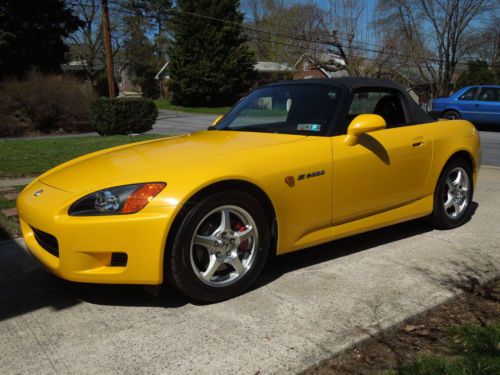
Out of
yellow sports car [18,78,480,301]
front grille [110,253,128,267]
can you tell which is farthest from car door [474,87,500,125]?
front grille [110,253,128,267]

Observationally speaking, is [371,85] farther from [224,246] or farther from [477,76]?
[477,76]

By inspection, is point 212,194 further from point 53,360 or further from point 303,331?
point 53,360

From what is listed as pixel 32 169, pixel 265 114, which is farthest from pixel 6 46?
pixel 265 114

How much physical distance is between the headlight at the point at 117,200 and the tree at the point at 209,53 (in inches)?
1560

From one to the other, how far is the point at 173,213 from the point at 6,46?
81.9 ft

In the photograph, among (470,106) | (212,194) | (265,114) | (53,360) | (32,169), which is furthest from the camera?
(470,106)

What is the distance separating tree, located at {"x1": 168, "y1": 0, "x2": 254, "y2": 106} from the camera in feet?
135

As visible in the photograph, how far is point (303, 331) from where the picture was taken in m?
2.81

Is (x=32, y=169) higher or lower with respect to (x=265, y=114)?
lower

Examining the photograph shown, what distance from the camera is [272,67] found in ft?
165

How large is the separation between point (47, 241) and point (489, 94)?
17.2 m

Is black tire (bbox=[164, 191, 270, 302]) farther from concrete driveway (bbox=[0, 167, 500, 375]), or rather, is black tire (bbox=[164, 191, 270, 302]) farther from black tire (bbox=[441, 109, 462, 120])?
black tire (bbox=[441, 109, 462, 120])

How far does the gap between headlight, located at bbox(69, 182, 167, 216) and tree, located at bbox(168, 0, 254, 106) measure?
39.6 metres

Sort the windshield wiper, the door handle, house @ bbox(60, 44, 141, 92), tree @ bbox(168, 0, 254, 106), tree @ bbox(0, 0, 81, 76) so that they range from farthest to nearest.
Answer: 1. house @ bbox(60, 44, 141, 92)
2. tree @ bbox(168, 0, 254, 106)
3. tree @ bbox(0, 0, 81, 76)
4. the door handle
5. the windshield wiper
